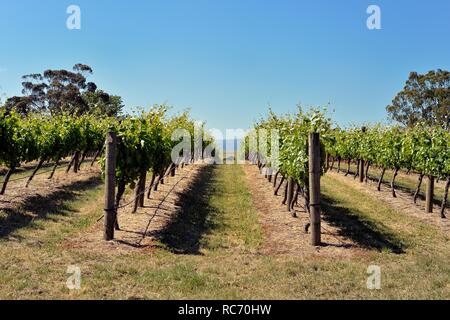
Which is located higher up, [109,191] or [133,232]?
[109,191]

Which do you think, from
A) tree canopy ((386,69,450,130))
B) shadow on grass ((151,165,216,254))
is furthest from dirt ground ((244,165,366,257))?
tree canopy ((386,69,450,130))

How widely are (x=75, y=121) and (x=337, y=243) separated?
19655 mm

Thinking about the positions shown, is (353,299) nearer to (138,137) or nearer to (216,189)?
(138,137)

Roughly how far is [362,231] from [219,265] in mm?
5463

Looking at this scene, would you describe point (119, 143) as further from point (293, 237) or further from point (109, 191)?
point (293, 237)

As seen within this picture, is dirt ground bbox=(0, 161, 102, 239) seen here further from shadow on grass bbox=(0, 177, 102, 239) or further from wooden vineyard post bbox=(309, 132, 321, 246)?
wooden vineyard post bbox=(309, 132, 321, 246)

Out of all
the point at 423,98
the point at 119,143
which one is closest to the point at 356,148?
the point at 119,143

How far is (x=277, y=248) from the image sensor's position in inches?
405

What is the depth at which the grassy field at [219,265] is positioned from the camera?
7125 millimetres

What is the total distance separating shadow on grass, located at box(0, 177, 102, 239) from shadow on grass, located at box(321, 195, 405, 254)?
29.3ft

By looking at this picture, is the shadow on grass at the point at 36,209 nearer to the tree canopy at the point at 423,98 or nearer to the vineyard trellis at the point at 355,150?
the vineyard trellis at the point at 355,150

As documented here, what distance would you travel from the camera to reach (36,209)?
564 inches

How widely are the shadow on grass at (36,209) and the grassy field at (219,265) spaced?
30 centimetres

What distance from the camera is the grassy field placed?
281 inches
